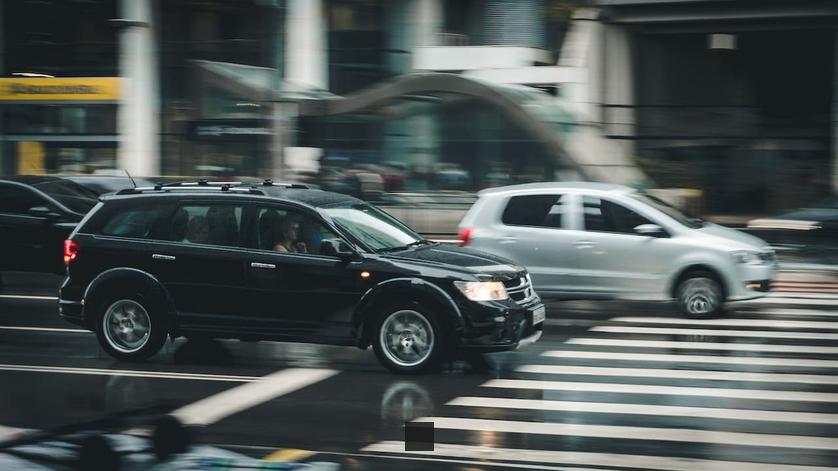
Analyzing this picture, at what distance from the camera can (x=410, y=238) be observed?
11.1 meters

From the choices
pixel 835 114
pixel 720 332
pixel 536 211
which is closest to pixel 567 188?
pixel 536 211

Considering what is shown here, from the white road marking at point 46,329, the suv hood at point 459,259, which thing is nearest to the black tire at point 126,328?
the white road marking at point 46,329

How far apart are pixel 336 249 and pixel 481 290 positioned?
4.27ft

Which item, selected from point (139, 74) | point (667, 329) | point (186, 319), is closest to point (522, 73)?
point (139, 74)

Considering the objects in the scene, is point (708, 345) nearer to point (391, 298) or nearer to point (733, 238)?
point (733, 238)

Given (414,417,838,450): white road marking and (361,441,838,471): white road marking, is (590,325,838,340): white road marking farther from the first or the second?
(361,441,838,471): white road marking

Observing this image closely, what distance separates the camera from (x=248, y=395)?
30.4 feet

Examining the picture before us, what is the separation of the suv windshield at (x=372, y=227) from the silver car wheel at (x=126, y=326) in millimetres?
2005

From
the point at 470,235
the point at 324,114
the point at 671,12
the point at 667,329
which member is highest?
the point at 671,12

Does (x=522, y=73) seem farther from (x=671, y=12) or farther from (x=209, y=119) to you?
(x=209, y=119)

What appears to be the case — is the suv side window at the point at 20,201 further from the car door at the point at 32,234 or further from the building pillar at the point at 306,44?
the building pillar at the point at 306,44

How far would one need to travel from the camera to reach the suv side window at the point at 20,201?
1728 centimetres

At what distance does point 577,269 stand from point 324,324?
4.76 metres

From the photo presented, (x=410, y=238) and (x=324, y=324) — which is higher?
(x=410, y=238)
